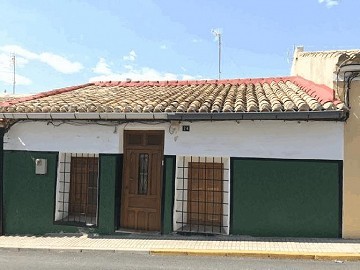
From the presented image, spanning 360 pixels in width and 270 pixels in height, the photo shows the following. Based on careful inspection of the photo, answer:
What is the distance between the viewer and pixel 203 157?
8773mm

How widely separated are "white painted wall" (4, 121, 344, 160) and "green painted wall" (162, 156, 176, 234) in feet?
0.82

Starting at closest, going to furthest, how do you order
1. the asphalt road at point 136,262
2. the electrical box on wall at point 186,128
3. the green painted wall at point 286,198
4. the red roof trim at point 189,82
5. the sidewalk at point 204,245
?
the asphalt road at point 136,262, the sidewalk at point 204,245, the green painted wall at point 286,198, the electrical box on wall at point 186,128, the red roof trim at point 189,82

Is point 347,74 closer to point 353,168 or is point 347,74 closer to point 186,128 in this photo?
point 353,168

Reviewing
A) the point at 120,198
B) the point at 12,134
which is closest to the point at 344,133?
the point at 120,198

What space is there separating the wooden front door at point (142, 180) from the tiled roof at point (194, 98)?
0.90 m

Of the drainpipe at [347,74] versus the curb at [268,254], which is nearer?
the curb at [268,254]

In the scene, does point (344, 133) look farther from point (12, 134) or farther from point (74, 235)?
point (12, 134)

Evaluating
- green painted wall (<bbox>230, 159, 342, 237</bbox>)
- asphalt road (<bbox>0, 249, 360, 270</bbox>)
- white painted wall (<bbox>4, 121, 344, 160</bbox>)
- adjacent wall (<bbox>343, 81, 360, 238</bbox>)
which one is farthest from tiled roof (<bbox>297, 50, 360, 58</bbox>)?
asphalt road (<bbox>0, 249, 360, 270</bbox>)

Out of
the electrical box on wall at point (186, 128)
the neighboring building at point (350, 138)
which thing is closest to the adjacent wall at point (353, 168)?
the neighboring building at point (350, 138)

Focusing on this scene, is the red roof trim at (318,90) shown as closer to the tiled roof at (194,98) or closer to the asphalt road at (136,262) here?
the tiled roof at (194,98)

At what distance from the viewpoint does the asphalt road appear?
20.5 ft

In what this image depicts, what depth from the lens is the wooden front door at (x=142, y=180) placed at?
29.2 feet

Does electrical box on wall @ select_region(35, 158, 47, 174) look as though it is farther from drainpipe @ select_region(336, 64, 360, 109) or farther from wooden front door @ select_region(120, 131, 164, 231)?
drainpipe @ select_region(336, 64, 360, 109)

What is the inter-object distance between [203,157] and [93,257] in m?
3.36
